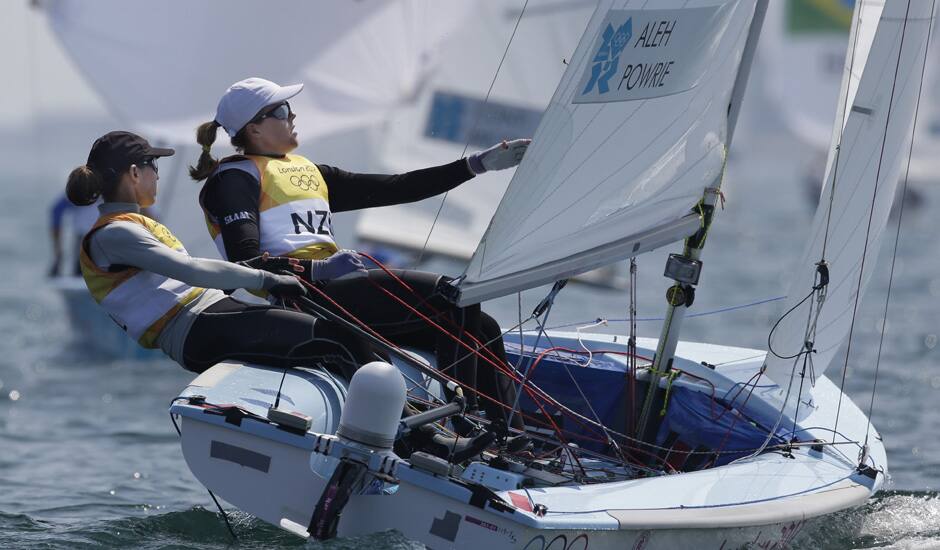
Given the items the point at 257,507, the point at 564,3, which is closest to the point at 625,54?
the point at 257,507

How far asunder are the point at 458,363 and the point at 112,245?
89 centimetres

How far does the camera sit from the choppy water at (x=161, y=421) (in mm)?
3527

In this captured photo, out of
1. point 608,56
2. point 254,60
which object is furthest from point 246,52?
point 608,56

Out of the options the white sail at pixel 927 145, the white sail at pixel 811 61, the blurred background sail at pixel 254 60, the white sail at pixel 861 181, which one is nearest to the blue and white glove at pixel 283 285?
the white sail at pixel 861 181

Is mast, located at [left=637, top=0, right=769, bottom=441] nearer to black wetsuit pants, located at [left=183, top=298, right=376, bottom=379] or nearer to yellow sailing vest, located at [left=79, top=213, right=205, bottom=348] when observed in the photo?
black wetsuit pants, located at [left=183, top=298, right=376, bottom=379]

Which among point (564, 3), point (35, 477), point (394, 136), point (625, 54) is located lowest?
point (35, 477)

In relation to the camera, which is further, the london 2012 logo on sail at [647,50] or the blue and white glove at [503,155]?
the blue and white glove at [503,155]

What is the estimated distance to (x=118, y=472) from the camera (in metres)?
4.79

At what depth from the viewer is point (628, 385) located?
156 inches

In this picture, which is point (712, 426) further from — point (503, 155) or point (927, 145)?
point (927, 145)

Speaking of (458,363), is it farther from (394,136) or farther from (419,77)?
(394,136)

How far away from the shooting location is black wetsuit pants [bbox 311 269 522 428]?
11.2ft

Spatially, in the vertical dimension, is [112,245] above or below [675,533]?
above

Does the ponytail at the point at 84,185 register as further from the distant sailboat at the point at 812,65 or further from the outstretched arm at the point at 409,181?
the distant sailboat at the point at 812,65
